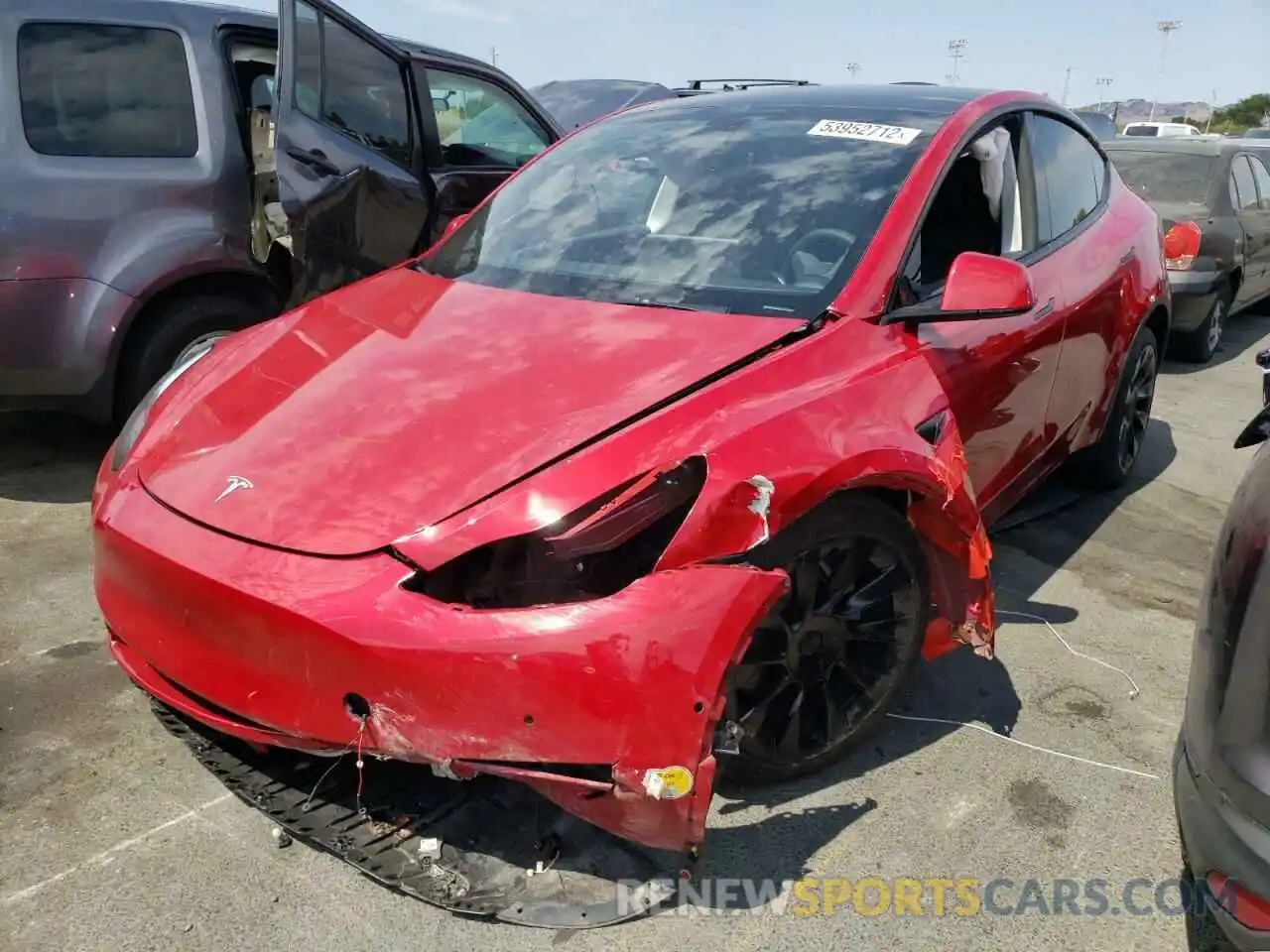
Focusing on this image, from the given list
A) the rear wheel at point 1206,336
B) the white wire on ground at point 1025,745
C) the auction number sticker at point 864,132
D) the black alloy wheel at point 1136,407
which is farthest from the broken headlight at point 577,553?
the rear wheel at point 1206,336

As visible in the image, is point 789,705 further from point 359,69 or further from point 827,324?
point 359,69

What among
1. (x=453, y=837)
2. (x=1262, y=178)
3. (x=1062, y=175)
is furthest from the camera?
(x=1262, y=178)

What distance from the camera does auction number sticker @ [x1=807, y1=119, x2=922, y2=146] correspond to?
290 centimetres

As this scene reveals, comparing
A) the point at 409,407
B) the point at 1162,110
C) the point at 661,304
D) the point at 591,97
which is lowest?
the point at 1162,110

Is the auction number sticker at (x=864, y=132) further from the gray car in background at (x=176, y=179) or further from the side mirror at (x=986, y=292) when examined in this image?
the gray car in background at (x=176, y=179)

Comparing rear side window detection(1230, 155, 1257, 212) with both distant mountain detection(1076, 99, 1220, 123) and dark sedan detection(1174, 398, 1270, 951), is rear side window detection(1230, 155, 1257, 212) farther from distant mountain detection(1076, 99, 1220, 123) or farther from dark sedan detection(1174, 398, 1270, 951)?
distant mountain detection(1076, 99, 1220, 123)

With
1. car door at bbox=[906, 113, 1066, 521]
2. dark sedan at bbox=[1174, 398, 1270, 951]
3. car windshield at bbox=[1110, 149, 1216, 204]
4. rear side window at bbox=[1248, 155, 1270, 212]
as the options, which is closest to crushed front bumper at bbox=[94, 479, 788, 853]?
dark sedan at bbox=[1174, 398, 1270, 951]

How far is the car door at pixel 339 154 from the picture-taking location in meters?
4.00

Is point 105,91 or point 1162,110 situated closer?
point 105,91

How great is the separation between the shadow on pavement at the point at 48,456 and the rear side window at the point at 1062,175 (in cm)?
384

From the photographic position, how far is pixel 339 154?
413 centimetres

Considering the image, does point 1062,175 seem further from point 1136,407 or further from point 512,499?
point 512,499

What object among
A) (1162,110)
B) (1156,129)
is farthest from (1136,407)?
(1162,110)

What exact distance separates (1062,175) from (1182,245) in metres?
4.14
